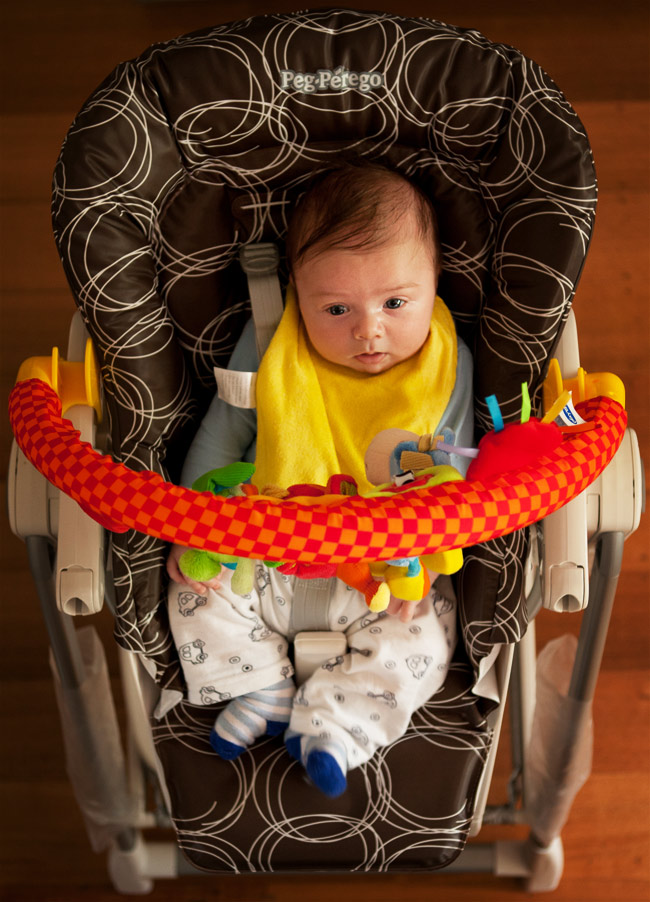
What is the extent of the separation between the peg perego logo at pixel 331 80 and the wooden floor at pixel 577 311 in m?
0.91

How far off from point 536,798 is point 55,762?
0.76 m

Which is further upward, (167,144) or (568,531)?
(167,144)

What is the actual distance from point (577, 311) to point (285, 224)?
2.83 feet

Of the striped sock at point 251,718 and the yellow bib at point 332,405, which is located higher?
the yellow bib at point 332,405

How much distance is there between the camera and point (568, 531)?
2.98 ft

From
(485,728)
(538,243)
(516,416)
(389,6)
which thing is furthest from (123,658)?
(389,6)

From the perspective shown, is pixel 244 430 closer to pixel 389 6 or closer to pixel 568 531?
pixel 568 531

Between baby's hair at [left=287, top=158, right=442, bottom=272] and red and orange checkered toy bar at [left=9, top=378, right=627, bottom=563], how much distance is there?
0.36 meters

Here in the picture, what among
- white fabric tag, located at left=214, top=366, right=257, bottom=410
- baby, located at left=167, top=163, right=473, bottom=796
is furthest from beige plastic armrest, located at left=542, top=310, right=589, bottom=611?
white fabric tag, located at left=214, top=366, right=257, bottom=410

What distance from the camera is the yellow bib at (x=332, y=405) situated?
1057 mm

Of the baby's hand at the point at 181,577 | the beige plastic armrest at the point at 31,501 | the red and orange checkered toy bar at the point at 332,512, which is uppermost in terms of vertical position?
the red and orange checkered toy bar at the point at 332,512

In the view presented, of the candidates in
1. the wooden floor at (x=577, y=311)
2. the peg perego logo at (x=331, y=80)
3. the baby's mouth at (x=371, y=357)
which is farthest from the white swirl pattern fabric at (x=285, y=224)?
the wooden floor at (x=577, y=311)

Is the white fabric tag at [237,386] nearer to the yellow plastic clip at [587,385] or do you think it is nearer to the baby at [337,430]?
the baby at [337,430]

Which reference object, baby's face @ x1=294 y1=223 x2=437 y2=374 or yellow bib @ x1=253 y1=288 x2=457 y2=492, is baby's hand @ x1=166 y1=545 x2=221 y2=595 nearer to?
yellow bib @ x1=253 y1=288 x2=457 y2=492
